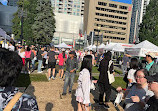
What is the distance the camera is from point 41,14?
3962 cm

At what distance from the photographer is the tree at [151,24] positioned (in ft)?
106

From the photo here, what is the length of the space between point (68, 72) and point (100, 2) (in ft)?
269

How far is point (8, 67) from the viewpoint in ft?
4.43

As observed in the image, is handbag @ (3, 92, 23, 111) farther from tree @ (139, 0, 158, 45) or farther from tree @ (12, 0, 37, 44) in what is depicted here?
tree @ (12, 0, 37, 44)

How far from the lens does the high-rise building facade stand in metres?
90.8

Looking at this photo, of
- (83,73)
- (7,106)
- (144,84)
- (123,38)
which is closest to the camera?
(7,106)

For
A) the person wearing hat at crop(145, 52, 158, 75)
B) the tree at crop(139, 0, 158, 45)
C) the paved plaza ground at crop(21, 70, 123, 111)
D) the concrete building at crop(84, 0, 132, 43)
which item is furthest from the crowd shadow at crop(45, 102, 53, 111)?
the concrete building at crop(84, 0, 132, 43)

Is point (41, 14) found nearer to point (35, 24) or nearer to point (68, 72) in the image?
point (35, 24)

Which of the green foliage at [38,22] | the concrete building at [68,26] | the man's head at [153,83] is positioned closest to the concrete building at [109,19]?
the concrete building at [68,26]

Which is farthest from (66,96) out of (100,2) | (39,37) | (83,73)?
(100,2)

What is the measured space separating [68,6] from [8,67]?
96.4 m

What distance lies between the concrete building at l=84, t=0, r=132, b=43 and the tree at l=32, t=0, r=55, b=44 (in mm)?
39071

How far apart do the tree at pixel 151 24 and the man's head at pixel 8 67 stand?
34.9 metres

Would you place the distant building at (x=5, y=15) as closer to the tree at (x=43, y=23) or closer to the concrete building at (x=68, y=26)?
the concrete building at (x=68, y=26)
